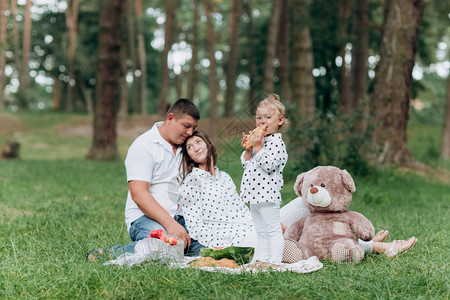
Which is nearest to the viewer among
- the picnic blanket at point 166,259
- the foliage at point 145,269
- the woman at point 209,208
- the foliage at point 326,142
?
the foliage at point 145,269

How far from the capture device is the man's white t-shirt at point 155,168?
4547 mm

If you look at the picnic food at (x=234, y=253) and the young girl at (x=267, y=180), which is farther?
the picnic food at (x=234, y=253)

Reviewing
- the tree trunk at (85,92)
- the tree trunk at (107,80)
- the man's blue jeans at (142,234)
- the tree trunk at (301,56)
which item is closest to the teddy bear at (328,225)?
the man's blue jeans at (142,234)

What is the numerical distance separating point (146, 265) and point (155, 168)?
103cm

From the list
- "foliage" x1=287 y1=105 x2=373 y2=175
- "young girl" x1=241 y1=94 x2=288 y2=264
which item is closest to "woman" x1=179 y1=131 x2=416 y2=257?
"young girl" x1=241 y1=94 x2=288 y2=264

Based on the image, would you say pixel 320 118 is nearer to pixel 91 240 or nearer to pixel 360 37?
pixel 91 240

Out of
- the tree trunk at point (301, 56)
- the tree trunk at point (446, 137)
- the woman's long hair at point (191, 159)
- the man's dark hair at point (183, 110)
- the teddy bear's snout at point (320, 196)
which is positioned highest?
the tree trunk at point (301, 56)

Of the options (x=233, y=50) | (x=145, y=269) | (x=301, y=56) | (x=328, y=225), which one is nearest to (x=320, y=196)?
(x=328, y=225)

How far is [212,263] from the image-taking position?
159 inches

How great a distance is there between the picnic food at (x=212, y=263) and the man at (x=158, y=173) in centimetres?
36

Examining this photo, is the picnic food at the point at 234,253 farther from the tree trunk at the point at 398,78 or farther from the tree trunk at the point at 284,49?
A: the tree trunk at the point at 284,49

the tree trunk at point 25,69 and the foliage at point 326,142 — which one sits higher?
the tree trunk at point 25,69

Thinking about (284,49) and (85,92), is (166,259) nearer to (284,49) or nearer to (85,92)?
(284,49)

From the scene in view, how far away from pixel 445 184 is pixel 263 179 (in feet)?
26.4
